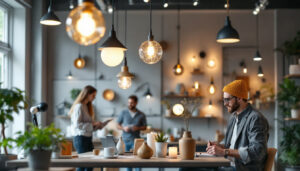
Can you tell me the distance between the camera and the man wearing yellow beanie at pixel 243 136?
154 inches

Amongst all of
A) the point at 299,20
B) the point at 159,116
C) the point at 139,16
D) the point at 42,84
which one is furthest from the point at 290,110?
the point at 42,84

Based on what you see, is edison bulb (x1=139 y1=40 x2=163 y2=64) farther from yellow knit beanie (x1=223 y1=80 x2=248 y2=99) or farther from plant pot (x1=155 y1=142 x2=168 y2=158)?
plant pot (x1=155 y1=142 x2=168 y2=158)

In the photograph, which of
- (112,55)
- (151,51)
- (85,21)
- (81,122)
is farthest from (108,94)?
(85,21)

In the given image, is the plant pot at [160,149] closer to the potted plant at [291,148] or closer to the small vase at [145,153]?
the small vase at [145,153]

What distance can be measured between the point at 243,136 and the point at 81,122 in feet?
8.68

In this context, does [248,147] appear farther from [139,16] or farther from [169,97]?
[139,16]

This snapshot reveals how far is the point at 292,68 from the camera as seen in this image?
8422mm

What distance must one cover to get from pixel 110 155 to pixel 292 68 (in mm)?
5558

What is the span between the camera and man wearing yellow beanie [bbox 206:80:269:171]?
3.92m

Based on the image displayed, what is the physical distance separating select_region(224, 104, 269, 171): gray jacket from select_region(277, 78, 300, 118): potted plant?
422 cm

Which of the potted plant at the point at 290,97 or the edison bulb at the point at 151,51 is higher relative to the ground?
the edison bulb at the point at 151,51

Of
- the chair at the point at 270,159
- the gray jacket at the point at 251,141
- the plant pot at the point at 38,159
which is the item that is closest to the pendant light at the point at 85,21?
the plant pot at the point at 38,159

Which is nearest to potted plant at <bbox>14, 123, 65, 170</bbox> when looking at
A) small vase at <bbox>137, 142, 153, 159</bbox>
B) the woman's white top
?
small vase at <bbox>137, 142, 153, 159</bbox>

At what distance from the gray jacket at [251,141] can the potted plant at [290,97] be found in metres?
4.22
